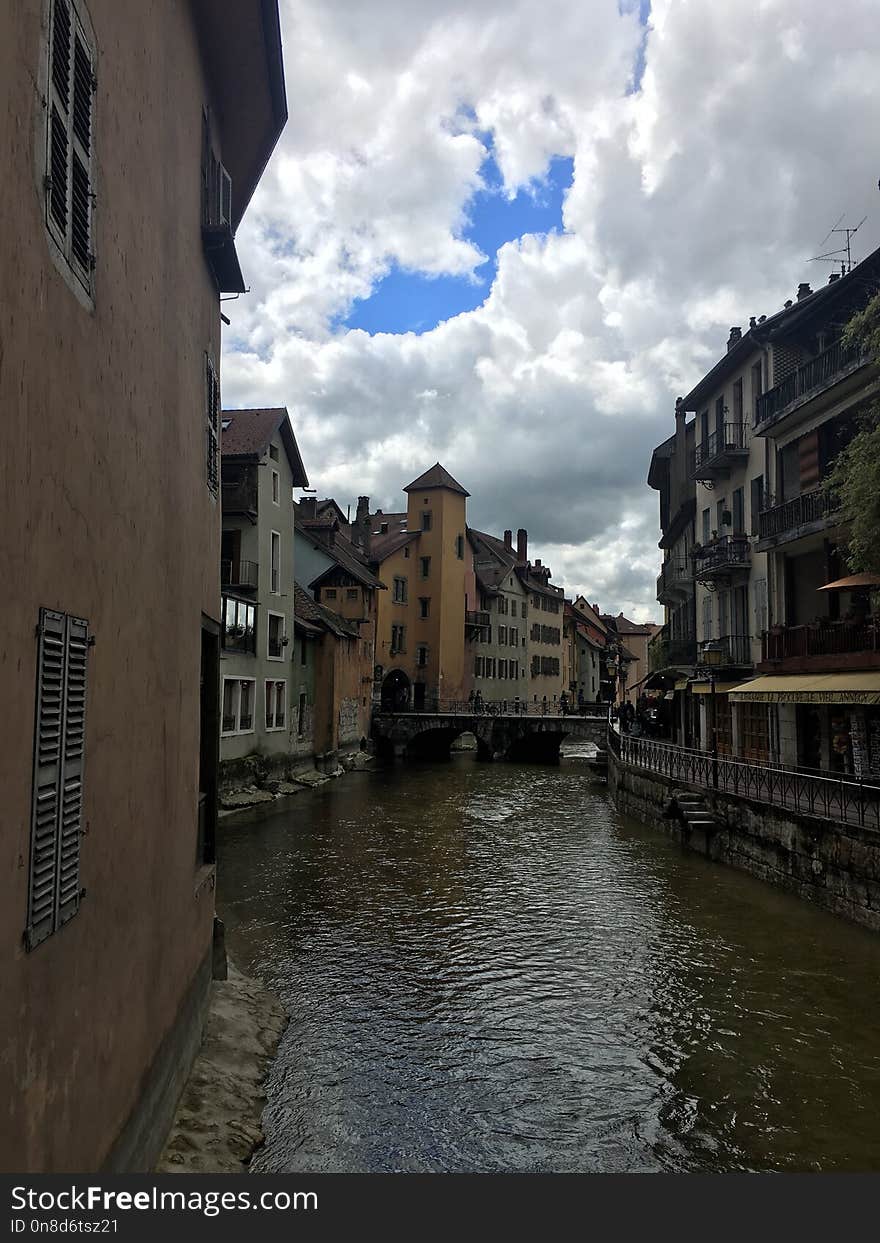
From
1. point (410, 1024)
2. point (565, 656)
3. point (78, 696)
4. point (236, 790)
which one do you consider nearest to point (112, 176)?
point (78, 696)

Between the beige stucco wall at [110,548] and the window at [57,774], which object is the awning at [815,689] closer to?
the beige stucco wall at [110,548]

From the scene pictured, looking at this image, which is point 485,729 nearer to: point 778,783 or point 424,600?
point 424,600

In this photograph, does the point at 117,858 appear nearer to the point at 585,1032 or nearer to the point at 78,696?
the point at 78,696

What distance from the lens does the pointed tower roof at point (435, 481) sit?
66.0 metres

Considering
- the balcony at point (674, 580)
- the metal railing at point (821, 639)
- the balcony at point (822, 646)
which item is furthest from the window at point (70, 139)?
the balcony at point (674, 580)

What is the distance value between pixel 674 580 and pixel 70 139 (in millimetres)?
35684

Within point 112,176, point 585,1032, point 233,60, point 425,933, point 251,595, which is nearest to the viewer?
point 112,176

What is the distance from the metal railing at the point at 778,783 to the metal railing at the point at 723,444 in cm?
985

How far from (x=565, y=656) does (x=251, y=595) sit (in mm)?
65284

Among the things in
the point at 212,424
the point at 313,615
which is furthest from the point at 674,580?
the point at 212,424

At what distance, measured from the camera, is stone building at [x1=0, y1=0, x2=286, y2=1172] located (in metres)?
3.64

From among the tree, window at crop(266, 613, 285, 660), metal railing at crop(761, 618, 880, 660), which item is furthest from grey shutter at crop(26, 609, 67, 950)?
window at crop(266, 613, 285, 660)

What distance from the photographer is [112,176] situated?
520cm

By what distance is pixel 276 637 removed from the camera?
115ft
